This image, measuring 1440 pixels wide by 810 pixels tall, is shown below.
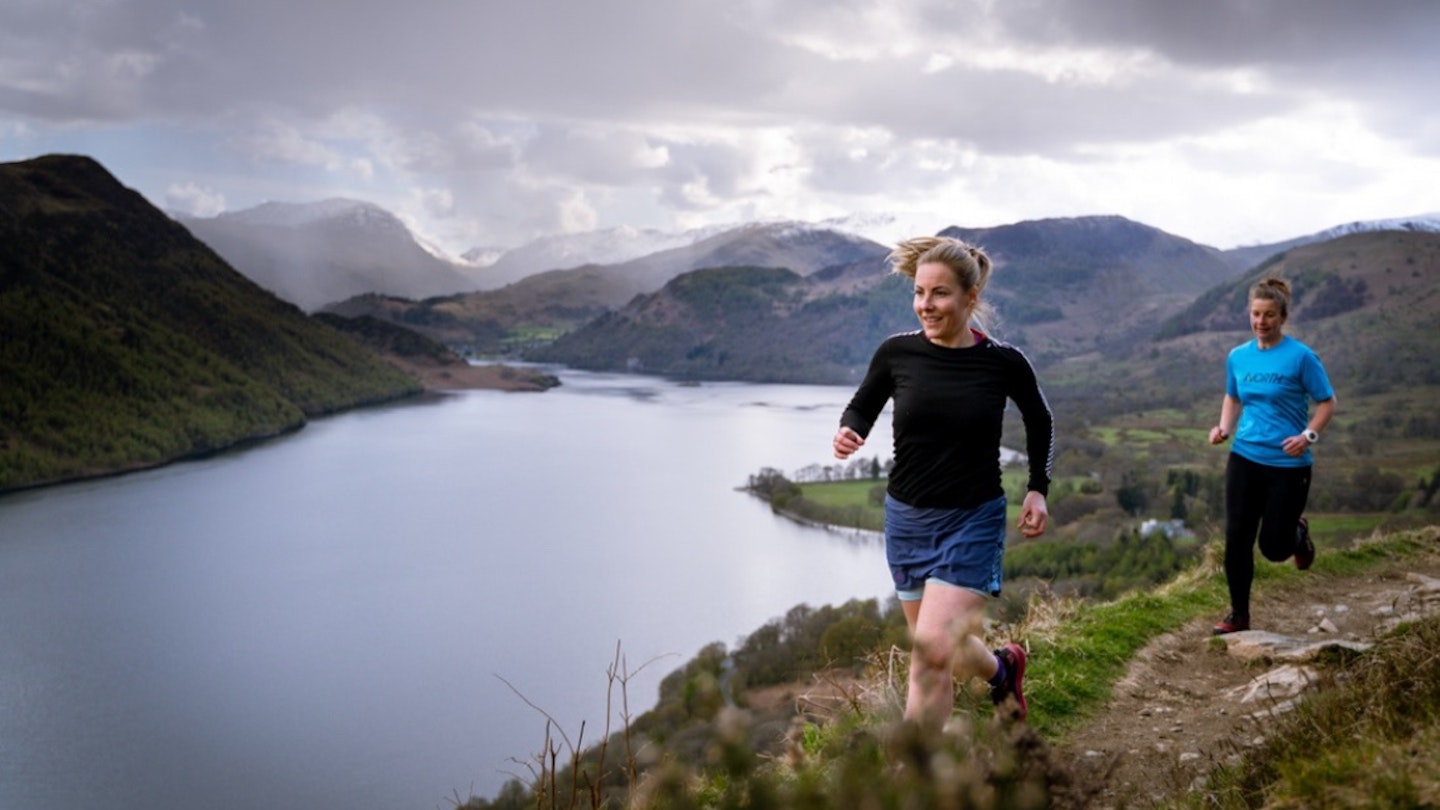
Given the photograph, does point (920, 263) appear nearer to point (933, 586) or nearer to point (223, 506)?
point (933, 586)

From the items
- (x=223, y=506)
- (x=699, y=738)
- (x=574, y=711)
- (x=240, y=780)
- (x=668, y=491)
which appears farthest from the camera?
(x=668, y=491)

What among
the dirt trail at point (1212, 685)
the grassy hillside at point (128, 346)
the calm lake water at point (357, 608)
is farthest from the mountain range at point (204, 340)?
the dirt trail at point (1212, 685)

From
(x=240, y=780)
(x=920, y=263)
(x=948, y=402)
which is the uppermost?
(x=920, y=263)

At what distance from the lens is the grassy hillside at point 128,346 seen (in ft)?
249

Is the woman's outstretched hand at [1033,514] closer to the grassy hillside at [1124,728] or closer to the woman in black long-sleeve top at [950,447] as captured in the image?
the woman in black long-sleeve top at [950,447]

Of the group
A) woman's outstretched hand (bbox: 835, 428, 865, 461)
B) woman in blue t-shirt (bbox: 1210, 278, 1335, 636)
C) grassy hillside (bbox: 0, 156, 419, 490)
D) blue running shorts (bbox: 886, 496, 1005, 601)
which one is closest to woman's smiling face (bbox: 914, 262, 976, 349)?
woman's outstretched hand (bbox: 835, 428, 865, 461)

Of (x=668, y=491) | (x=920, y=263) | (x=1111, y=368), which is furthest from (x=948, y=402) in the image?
(x=1111, y=368)

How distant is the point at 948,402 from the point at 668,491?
6312 cm

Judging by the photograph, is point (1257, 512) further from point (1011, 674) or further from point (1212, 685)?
point (1011, 674)

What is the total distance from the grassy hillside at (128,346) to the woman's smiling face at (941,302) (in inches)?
3005

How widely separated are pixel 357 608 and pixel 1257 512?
40.2 meters

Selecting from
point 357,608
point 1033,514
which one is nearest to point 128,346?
point 357,608

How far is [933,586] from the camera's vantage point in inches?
122

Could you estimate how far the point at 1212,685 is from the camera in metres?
4.55
